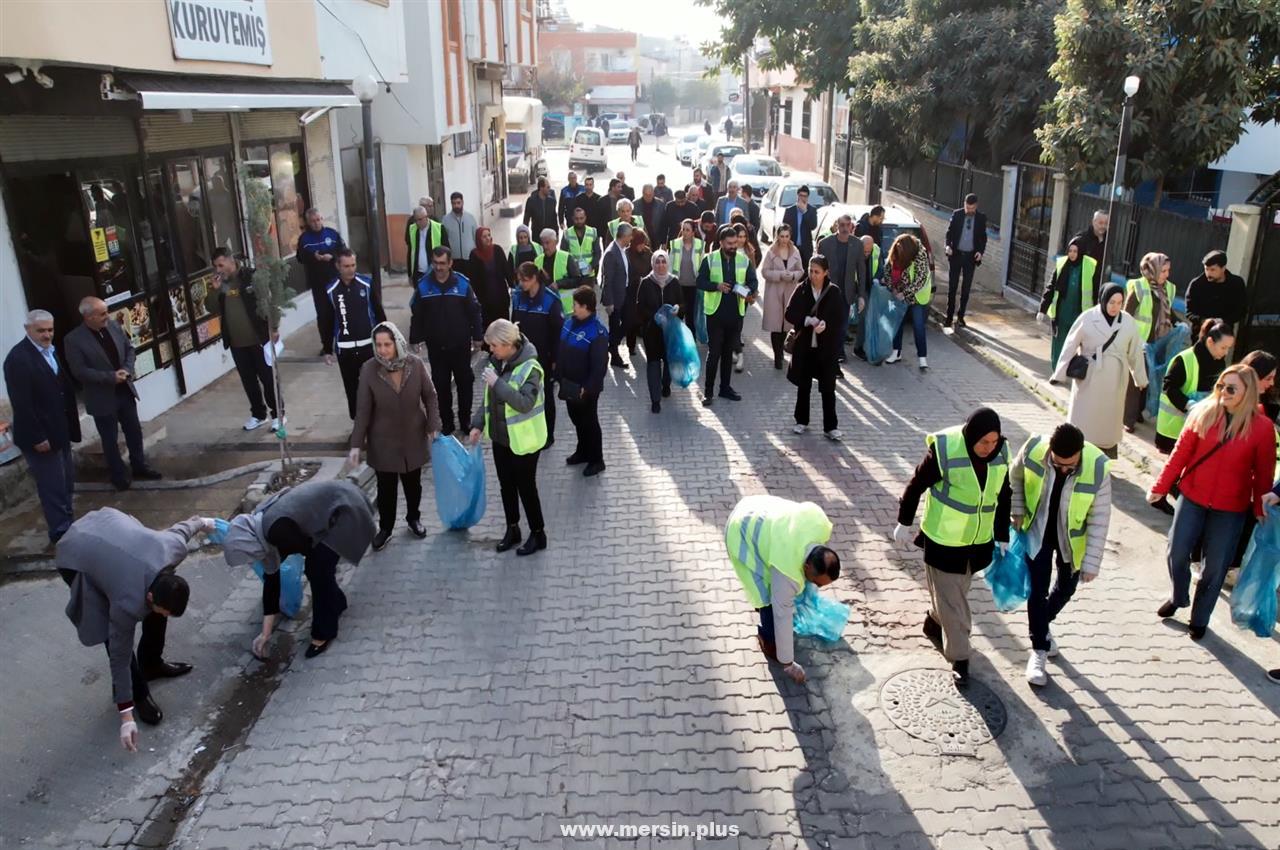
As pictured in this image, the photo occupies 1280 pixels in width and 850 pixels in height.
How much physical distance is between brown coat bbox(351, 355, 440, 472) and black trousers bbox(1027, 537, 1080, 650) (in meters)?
4.14

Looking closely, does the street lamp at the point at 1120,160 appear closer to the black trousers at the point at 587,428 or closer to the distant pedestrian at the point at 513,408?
the black trousers at the point at 587,428

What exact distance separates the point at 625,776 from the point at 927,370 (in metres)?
8.20

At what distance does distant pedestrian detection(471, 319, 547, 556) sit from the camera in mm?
6488

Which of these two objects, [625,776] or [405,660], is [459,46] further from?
[625,776]

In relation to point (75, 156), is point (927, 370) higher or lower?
lower

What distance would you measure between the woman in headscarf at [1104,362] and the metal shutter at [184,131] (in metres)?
9.31

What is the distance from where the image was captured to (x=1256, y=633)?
18.6ft

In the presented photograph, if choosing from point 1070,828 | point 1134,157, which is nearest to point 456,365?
point 1070,828

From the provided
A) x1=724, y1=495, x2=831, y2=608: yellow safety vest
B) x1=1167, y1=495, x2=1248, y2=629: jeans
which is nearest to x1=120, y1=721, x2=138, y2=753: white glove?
x1=724, y1=495, x2=831, y2=608: yellow safety vest

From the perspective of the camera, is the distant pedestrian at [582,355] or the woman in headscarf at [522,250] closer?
the distant pedestrian at [582,355]

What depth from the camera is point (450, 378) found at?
8.91m

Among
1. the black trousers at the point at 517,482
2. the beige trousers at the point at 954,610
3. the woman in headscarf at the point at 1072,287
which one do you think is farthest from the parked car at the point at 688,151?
the beige trousers at the point at 954,610

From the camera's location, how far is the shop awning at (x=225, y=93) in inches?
315

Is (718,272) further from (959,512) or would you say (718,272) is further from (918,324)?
(959,512)
